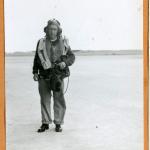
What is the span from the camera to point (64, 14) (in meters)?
1.20

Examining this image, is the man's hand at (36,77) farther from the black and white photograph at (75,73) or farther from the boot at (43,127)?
the boot at (43,127)

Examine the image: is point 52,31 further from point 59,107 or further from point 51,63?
point 59,107

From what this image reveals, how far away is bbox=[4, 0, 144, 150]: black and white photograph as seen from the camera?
119 cm

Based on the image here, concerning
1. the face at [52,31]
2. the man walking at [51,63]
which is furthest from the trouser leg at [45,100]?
the face at [52,31]

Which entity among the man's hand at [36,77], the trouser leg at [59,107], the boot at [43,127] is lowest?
the boot at [43,127]

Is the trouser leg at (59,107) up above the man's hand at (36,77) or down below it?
below

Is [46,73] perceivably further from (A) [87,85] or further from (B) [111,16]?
(B) [111,16]

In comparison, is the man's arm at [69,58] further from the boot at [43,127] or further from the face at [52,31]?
the boot at [43,127]

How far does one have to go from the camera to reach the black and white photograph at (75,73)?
3.92 feet

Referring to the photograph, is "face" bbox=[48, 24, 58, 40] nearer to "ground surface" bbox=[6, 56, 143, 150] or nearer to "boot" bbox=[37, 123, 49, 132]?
"ground surface" bbox=[6, 56, 143, 150]

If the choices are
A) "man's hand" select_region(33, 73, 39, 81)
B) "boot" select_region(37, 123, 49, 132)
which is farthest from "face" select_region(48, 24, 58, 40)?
"boot" select_region(37, 123, 49, 132)

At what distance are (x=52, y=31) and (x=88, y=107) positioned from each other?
0.85 feet

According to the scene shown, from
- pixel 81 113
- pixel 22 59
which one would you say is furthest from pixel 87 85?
pixel 22 59

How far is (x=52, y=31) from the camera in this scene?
121 centimetres
